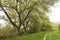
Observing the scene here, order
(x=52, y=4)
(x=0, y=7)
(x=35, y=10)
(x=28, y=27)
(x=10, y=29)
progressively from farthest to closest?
(x=28, y=27) < (x=10, y=29) < (x=35, y=10) < (x=52, y=4) < (x=0, y=7)

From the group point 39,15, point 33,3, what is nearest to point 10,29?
point 39,15

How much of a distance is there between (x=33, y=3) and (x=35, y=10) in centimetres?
282

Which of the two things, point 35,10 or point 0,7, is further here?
point 35,10

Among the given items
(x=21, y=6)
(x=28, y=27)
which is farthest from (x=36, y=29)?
(x=21, y=6)

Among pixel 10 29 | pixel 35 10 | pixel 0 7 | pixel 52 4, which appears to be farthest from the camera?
pixel 10 29

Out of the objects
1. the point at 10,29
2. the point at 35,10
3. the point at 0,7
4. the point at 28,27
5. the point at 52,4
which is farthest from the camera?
the point at 28,27

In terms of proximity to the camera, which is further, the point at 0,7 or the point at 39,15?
the point at 39,15

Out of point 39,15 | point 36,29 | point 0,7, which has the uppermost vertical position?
point 0,7

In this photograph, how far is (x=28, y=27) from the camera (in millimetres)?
42250

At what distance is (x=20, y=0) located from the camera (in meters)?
25.7

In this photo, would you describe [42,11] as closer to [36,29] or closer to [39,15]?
[39,15]

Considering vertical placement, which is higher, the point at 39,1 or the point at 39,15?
the point at 39,1

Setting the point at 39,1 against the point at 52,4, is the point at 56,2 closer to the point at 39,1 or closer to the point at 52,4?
the point at 52,4

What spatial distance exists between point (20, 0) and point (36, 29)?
19.1 meters
